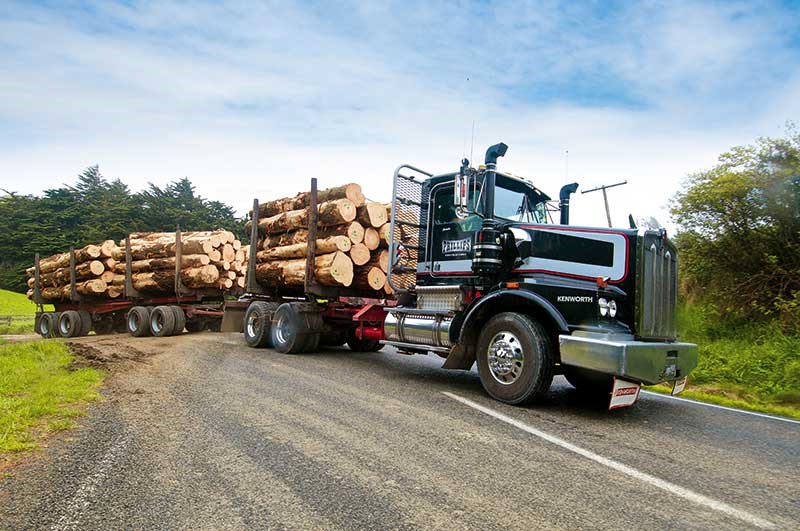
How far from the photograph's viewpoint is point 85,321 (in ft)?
53.3

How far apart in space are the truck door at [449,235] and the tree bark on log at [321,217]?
2288 millimetres

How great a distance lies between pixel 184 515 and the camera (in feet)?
8.45

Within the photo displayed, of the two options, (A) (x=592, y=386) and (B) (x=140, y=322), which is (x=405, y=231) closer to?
(A) (x=592, y=386)

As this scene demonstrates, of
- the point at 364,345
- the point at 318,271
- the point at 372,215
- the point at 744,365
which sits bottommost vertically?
the point at 364,345

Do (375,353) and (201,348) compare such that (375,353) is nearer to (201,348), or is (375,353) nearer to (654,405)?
(201,348)

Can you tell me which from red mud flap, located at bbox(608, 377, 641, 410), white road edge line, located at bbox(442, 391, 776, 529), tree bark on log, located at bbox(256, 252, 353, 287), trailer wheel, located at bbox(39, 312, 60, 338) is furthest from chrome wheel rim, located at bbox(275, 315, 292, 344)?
trailer wheel, located at bbox(39, 312, 60, 338)

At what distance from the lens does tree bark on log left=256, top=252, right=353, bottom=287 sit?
8875mm

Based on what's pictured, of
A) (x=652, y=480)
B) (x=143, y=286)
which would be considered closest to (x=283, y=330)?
(x=143, y=286)

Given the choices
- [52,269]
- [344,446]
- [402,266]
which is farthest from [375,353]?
[52,269]

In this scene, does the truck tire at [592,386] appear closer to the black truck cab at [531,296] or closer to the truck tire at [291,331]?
the black truck cab at [531,296]

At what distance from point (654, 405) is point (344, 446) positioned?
392 centimetres

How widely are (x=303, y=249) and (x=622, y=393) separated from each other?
6.29 metres

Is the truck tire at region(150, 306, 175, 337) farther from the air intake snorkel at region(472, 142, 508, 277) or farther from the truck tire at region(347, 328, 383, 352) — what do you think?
the air intake snorkel at region(472, 142, 508, 277)

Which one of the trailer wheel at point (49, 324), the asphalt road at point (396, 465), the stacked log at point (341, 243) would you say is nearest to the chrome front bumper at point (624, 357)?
the asphalt road at point (396, 465)
